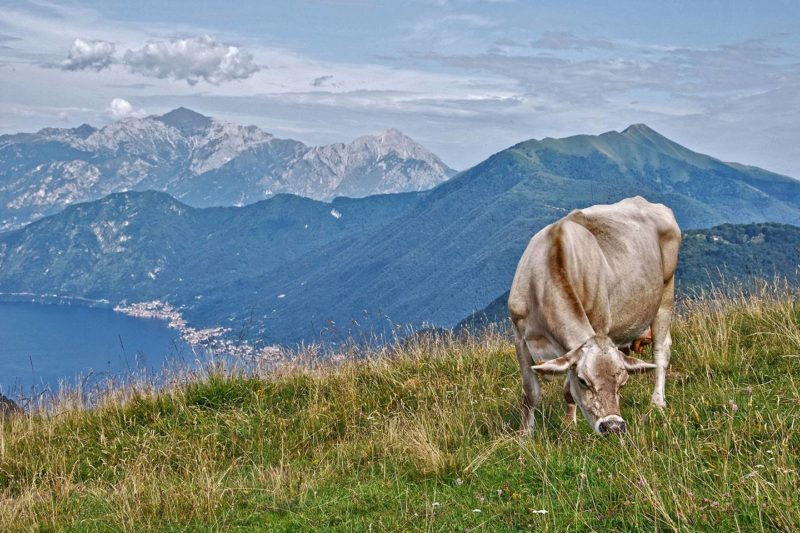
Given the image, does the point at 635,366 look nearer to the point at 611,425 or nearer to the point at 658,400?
the point at 611,425

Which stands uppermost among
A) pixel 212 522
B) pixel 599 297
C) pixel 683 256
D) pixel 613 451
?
pixel 599 297

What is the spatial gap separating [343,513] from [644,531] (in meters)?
2.65

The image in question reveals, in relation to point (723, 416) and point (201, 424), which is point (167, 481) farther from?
point (723, 416)

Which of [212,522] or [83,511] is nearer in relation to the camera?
[212,522]

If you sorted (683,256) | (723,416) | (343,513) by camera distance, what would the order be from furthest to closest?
(683,256) → (723,416) → (343,513)

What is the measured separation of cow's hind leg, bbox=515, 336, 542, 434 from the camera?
7.73 m

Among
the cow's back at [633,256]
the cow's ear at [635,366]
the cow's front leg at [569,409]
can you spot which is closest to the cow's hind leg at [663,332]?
the cow's back at [633,256]

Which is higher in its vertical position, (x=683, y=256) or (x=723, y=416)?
(x=723, y=416)

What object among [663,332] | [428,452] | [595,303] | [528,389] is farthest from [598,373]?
[663,332]

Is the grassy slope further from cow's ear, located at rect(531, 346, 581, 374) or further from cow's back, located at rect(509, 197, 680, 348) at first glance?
cow's back, located at rect(509, 197, 680, 348)

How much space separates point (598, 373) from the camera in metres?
6.67

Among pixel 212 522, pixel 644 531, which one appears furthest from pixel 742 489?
pixel 212 522

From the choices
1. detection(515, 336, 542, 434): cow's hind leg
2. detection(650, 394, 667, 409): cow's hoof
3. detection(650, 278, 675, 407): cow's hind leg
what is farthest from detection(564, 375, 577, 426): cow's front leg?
detection(650, 278, 675, 407): cow's hind leg

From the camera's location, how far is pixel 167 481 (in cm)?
767
